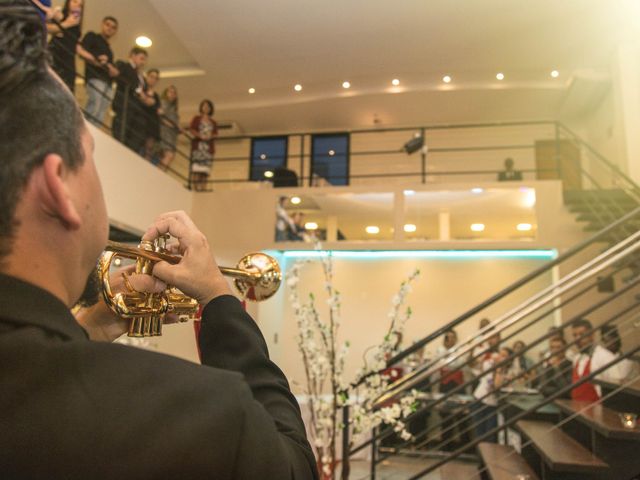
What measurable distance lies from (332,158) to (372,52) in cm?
300

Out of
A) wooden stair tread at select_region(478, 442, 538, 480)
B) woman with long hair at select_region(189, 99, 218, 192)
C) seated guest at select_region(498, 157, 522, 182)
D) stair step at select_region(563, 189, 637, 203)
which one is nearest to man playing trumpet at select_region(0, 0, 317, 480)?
wooden stair tread at select_region(478, 442, 538, 480)

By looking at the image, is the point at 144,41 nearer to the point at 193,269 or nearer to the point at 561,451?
the point at 561,451

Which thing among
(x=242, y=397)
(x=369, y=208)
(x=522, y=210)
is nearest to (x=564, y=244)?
(x=522, y=210)

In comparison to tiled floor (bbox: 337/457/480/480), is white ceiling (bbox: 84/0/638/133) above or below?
above

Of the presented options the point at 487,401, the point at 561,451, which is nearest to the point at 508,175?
the point at 487,401

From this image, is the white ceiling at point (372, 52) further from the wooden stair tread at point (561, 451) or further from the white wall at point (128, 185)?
the wooden stair tread at point (561, 451)

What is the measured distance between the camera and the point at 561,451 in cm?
235

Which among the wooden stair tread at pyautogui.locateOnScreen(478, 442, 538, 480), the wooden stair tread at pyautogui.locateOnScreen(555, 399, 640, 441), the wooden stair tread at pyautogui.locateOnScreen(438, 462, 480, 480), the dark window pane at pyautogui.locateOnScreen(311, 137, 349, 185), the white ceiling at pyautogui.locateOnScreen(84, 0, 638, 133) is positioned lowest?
the wooden stair tread at pyautogui.locateOnScreen(438, 462, 480, 480)

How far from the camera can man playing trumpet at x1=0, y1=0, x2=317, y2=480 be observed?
1.54ft

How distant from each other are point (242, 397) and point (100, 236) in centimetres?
26

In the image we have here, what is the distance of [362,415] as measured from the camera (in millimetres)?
2223

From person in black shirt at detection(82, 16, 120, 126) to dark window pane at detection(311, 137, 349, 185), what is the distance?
5853 millimetres

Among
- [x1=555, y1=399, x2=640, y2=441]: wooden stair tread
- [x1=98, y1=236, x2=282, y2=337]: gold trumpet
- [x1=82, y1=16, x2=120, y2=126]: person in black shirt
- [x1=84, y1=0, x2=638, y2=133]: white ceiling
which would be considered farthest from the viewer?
[x1=84, y1=0, x2=638, y2=133]: white ceiling

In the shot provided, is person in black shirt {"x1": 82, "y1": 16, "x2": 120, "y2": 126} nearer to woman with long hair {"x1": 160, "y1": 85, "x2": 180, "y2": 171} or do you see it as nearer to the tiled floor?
woman with long hair {"x1": 160, "y1": 85, "x2": 180, "y2": 171}
